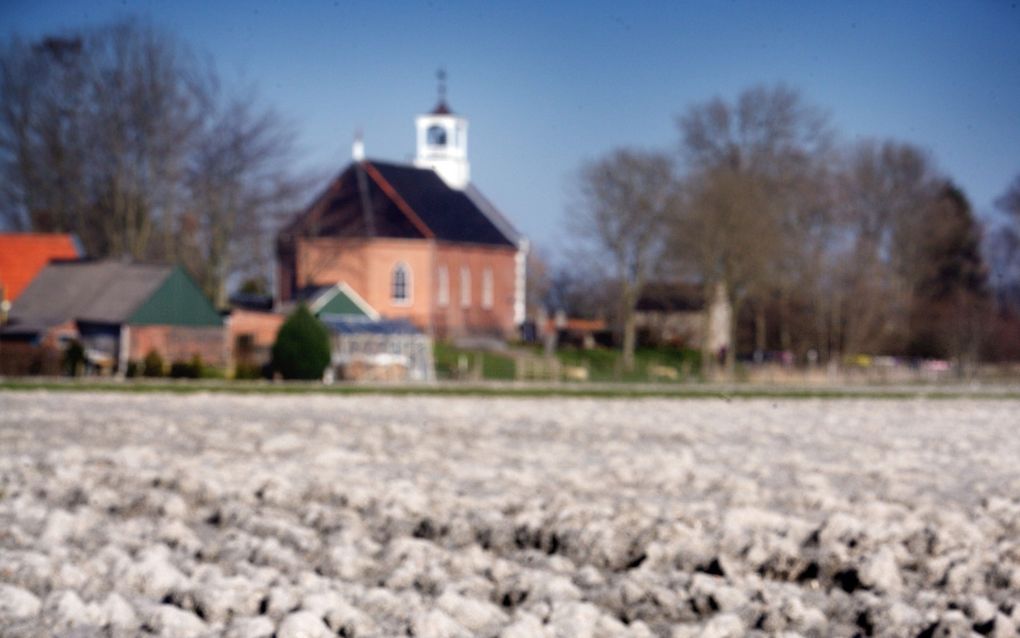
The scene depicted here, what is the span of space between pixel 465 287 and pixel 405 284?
3145 millimetres

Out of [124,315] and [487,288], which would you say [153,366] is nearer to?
[124,315]

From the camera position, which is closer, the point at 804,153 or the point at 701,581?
the point at 701,581

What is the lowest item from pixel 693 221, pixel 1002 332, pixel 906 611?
pixel 906 611

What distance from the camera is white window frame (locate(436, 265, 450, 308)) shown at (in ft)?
167

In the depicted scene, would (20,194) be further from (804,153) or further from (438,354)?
(804,153)

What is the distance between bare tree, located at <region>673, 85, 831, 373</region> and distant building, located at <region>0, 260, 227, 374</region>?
15058 mm

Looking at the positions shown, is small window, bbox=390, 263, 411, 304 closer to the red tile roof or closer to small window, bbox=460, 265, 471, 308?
small window, bbox=460, 265, 471, 308

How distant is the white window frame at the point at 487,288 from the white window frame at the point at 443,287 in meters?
2.19

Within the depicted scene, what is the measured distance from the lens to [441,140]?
54312mm

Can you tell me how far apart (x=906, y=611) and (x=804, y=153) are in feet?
148

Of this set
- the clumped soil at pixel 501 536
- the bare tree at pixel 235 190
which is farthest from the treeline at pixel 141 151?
the clumped soil at pixel 501 536

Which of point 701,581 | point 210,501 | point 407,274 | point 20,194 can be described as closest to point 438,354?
point 407,274

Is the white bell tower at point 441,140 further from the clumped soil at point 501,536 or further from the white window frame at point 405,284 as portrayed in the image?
the clumped soil at point 501,536

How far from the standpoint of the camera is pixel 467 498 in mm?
9125
